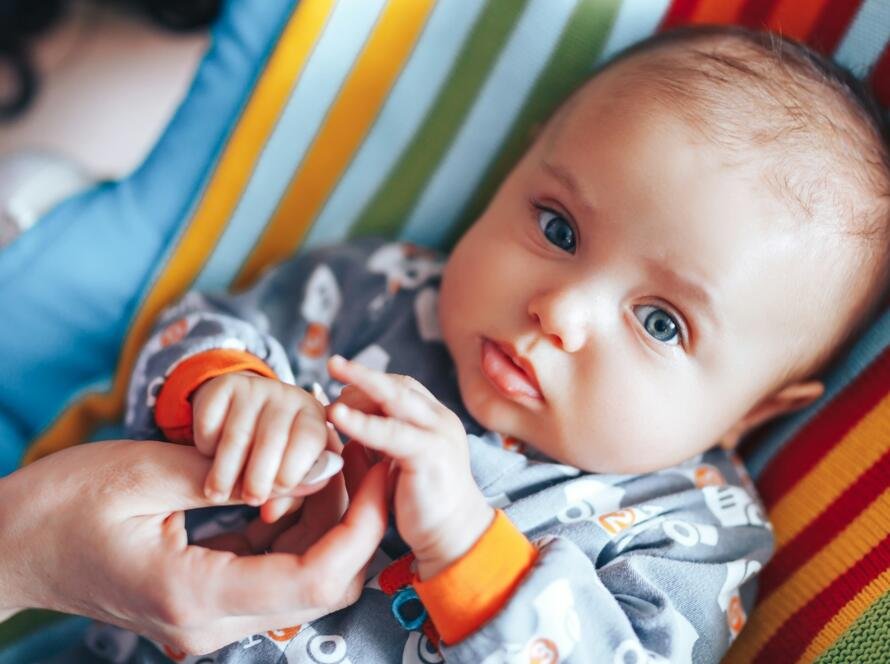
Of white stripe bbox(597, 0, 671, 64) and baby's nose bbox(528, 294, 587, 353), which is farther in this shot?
white stripe bbox(597, 0, 671, 64)

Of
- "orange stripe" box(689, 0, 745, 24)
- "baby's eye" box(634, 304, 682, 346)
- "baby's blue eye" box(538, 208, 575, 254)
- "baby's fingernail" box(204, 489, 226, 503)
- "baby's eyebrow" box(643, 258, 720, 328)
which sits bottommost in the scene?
"baby's fingernail" box(204, 489, 226, 503)

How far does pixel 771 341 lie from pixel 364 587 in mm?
462

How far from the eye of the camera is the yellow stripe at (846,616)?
90 cm

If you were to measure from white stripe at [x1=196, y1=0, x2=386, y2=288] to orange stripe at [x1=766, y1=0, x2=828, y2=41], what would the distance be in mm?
464

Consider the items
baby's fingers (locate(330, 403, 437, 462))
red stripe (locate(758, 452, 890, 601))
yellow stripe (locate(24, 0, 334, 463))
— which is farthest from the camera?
yellow stripe (locate(24, 0, 334, 463))

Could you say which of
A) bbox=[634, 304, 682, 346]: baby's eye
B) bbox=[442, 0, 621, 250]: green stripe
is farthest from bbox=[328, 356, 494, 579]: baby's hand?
bbox=[442, 0, 621, 250]: green stripe

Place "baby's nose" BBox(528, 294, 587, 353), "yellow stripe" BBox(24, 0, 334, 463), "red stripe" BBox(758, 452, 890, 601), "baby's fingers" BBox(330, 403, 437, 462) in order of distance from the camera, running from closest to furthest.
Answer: "baby's fingers" BBox(330, 403, 437, 462)
"baby's nose" BBox(528, 294, 587, 353)
"red stripe" BBox(758, 452, 890, 601)
"yellow stripe" BBox(24, 0, 334, 463)

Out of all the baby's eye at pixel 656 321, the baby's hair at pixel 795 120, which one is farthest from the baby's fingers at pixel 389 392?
the baby's hair at pixel 795 120

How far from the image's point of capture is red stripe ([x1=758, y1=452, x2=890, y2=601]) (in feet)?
3.17

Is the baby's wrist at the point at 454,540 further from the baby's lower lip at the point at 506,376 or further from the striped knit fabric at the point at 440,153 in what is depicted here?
the striped knit fabric at the point at 440,153

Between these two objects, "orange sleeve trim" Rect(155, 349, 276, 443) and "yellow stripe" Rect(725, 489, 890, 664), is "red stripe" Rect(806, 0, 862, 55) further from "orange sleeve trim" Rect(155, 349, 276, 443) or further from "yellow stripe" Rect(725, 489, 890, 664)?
"orange sleeve trim" Rect(155, 349, 276, 443)

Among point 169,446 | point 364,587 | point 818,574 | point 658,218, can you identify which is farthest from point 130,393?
point 818,574

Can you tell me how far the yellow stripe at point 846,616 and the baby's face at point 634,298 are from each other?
215mm

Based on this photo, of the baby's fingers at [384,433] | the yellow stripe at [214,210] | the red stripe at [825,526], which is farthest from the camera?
the yellow stripe at [214,210]
